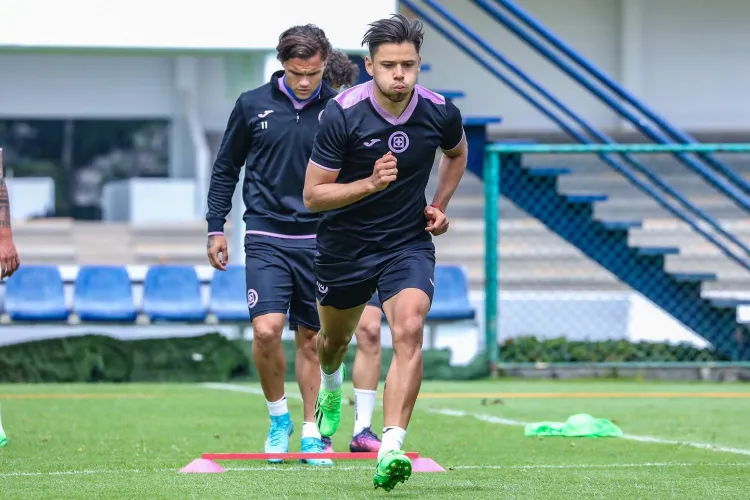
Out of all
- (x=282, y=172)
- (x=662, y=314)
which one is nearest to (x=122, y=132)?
(x=662, y=314)

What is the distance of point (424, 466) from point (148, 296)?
9.43m

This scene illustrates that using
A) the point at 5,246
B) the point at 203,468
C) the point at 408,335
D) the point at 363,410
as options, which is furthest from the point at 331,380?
the point at 5,246

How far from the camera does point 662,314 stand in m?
17.9

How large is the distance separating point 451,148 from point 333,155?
0.59 metres

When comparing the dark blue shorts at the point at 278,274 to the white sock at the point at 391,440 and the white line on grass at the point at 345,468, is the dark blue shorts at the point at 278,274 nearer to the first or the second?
the white line on grass at the point at 345,468

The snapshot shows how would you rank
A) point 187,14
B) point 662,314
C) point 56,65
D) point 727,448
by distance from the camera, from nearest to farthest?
1. point 727,448
2. point 187,14
3. point 662,314
4. point 56,65

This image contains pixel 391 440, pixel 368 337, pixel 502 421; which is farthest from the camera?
pixel 502 421

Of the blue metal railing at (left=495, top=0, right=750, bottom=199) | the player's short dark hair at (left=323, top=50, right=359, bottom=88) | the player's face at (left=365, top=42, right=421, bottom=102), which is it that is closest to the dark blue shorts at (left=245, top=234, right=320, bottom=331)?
the player's short dark hair at (left=323, top=50, right=359, bottom=88)

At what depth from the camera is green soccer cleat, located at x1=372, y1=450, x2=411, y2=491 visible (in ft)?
18.2

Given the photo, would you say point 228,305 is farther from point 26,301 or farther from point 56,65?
point 56,65

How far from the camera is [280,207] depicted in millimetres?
7328

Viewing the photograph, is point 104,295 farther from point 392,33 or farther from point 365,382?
point 392,33

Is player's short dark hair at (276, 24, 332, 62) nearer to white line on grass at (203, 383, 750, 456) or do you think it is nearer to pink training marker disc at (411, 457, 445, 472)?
pink training marker disc at (411, 457, 445, 472)

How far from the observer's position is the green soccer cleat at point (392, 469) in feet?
18.2
